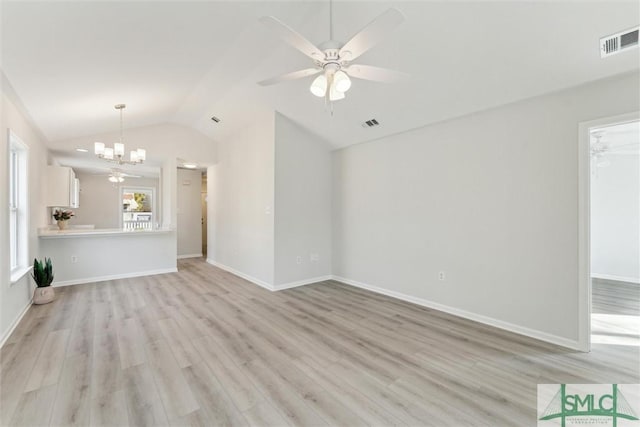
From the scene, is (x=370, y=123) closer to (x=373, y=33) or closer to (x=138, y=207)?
(x=373, y=33)

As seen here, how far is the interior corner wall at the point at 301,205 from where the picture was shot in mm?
4898

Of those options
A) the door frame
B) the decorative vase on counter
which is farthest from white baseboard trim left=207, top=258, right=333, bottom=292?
the door frame

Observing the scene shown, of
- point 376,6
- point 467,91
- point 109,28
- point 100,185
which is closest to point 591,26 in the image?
point 467,91

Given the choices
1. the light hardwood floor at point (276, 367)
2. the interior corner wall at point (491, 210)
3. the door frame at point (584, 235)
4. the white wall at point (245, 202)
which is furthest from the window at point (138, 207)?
the door frame at point (584, 235)

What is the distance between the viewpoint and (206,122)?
5.96 meters

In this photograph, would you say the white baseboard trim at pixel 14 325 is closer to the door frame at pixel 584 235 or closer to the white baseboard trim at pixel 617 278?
the door frame at pixel 584 235

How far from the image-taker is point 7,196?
3059 mm

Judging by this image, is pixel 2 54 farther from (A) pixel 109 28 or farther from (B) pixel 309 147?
(B) pixel 309 147

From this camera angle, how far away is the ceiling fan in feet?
5.77

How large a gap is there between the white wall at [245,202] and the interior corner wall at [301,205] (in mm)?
155

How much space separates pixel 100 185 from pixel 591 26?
33.5ft

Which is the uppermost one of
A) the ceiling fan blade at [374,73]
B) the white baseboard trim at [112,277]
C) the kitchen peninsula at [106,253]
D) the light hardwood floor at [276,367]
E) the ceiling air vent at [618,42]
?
the ceiling air vent at [618,42]

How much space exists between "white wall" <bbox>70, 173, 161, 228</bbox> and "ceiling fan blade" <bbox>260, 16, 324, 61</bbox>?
7.12 meters

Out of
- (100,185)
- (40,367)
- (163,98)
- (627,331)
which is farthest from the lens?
(100,185)
